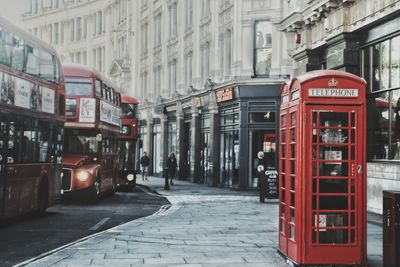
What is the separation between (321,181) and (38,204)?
10.0m

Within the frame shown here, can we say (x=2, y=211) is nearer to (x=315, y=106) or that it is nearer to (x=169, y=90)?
(x=315, y=106)

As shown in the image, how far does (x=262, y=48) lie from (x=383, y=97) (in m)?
14.6

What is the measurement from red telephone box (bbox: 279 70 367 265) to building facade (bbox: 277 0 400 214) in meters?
7.06

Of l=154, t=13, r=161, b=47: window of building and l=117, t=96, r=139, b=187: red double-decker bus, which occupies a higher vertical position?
l=154, t=13, r=161, b=47: window of building

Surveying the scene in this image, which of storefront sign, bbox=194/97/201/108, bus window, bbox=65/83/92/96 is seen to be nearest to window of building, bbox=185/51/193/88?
storefront sign, bbox=194/97/201/108

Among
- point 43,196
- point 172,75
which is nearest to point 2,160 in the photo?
point 43,196

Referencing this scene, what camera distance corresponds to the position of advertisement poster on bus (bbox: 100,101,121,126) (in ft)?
80.4

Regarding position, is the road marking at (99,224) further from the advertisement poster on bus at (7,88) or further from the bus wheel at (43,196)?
the advertisement poster on bus at (7,88)

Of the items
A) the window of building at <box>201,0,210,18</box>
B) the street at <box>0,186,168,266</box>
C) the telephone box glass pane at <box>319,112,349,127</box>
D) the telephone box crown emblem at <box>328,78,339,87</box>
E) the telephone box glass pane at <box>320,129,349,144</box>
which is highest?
the window of building at <box>201,0,210,18</box>

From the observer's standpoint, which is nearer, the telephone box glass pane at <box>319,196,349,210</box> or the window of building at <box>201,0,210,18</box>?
the telephone box glass pane at <box>319,196,349,210</box>

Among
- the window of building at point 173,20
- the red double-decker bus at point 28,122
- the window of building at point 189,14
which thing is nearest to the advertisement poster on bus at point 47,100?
the red double-decker bus at point 28,122

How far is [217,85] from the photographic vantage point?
114 ft

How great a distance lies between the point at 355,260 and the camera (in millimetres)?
9438

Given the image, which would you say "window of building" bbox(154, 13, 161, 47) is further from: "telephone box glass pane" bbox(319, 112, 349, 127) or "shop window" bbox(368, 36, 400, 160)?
"telephone box glass pane" bbox(319, 112, 349, 127)
